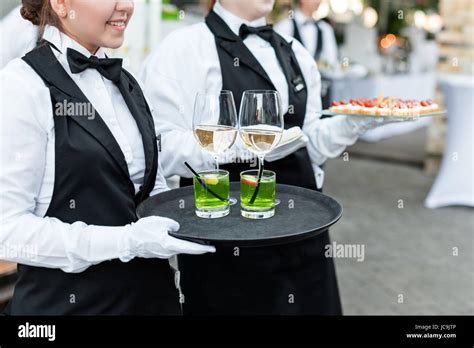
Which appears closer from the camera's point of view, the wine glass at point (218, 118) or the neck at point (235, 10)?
the wine glass at point (218, 118)

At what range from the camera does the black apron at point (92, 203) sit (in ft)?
3.57

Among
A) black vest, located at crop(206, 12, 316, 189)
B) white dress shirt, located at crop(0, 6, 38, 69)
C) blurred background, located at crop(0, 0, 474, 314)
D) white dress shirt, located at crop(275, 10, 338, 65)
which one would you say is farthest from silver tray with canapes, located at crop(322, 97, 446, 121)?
white dress shirt, located at crop(275, 10, 338, 65)

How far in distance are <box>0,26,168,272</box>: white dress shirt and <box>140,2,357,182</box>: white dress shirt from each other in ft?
1.50

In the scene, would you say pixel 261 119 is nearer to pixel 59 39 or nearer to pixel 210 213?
pixel 210 213

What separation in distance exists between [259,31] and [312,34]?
3986 mm

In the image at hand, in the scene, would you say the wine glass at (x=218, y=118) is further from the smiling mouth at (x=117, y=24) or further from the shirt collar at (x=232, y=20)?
the shirt collar at (x=232, y=20)

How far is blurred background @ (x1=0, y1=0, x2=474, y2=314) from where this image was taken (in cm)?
292

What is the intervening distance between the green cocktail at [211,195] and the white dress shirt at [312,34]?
403 cm

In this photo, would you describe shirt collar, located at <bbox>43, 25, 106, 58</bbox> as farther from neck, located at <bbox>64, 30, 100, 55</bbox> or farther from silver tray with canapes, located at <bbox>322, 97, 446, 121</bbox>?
silver tray with canapes, located at <bbox>322, 97, 446, 121</bbox>

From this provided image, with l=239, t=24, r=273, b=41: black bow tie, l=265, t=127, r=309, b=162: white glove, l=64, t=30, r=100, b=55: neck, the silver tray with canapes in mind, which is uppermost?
l=239, t=24, r=273, b=41: black bow tie

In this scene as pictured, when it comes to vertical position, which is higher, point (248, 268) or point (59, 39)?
point (59, 39)

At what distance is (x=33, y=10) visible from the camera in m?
1.20

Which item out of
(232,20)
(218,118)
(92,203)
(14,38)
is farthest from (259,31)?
(14,38)

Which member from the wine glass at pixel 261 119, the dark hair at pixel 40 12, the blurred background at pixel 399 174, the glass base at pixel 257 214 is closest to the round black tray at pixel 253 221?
the glass base at pixel 257 214
